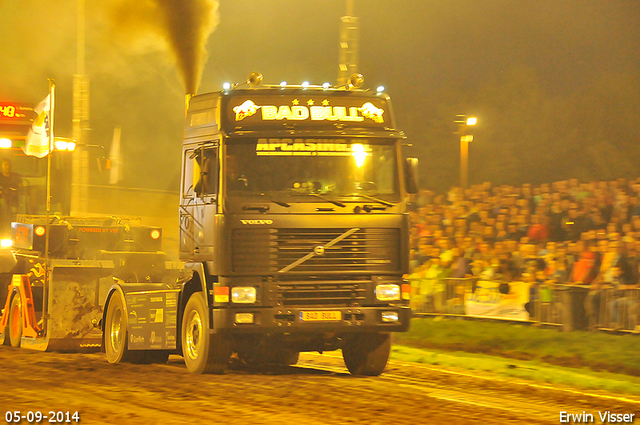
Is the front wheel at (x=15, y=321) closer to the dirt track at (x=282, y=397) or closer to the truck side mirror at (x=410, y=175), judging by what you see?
the dirt track at (x=282, y=397)

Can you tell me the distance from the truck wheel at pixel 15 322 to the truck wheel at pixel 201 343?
5.34 metres

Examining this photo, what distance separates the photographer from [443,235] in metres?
20.5

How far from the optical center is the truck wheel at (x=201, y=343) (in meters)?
11.6

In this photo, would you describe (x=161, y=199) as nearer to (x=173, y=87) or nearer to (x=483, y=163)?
(x=173, y=87)

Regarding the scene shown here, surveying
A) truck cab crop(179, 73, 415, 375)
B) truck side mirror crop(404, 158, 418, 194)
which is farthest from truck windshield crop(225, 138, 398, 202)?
truck side mirror crop(404, 158, 418, 194)

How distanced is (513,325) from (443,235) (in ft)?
14.0

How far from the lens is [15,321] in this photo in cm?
1661

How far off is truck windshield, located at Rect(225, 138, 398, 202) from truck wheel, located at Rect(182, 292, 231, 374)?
5.42 feet

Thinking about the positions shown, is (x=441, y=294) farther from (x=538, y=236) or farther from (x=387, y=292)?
(x=387, y=292)

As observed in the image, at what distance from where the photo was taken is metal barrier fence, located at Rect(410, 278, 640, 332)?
48.1 ft

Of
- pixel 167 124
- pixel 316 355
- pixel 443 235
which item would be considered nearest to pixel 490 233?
pixel 443 235

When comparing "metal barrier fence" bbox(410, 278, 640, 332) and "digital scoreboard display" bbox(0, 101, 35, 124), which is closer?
"metal barrier fence" bbox(410, 278, 640, 332)

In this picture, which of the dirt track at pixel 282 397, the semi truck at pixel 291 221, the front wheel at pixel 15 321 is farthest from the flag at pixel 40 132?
the semi truck at pixel 291 221

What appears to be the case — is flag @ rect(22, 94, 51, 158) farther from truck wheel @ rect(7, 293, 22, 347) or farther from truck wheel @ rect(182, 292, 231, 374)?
truck wheel @ rect(182, 292, 231, 374)
